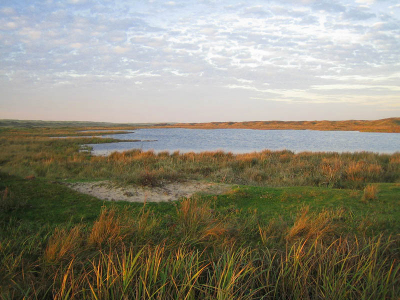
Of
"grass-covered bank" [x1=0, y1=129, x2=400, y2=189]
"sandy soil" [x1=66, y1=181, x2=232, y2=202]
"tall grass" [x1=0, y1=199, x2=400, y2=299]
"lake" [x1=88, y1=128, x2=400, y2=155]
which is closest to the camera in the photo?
"tall grass" [x1=0, y1=199, x2=400, y2=299]

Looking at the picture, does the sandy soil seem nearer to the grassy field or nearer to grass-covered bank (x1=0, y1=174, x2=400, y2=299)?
the grassy field

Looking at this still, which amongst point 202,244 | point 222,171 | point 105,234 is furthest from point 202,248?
point 222,171

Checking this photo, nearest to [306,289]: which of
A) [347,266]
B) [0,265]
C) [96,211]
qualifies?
[347,266]

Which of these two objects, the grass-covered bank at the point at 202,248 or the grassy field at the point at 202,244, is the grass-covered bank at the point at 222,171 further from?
the grass-covered bank at the point at 202,248

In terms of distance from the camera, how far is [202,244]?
431 cm

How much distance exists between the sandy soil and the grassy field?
600 mm

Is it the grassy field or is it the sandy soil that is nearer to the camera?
the grassy field

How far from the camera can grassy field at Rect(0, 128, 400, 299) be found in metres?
2.87

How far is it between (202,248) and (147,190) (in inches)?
210

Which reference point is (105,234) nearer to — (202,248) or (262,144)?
(202,248)

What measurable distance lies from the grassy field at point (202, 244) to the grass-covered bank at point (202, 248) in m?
0.02

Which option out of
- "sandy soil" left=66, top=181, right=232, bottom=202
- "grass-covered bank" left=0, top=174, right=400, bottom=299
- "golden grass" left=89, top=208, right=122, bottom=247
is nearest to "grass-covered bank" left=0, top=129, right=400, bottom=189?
"sandy soil" left=66, top=181, right=232, bottom=202

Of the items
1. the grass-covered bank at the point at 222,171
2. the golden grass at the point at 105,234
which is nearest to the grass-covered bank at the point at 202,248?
the golden grass at the point at 105,234

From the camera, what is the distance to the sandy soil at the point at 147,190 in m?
8.52
